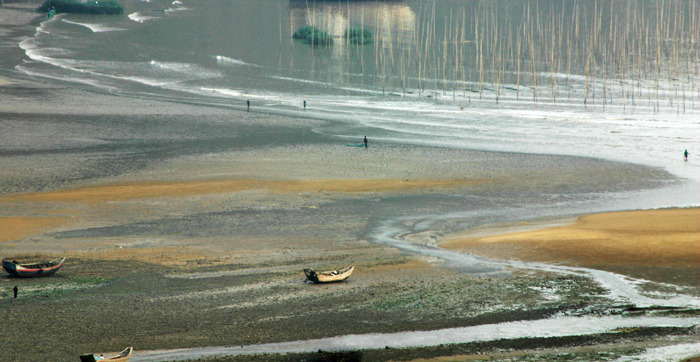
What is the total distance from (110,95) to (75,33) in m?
42.4

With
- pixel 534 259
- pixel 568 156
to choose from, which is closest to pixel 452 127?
pixel 568 156

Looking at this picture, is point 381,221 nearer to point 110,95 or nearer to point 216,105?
point 216,105

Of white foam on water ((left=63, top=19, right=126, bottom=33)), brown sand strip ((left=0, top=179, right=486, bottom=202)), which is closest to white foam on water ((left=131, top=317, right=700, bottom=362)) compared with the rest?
brown sand strip ((left=0, top=179, right=486, bottom=202))

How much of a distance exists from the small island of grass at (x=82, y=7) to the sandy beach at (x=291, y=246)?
2913 inches

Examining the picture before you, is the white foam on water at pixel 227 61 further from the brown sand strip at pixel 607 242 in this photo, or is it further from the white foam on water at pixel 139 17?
the brown sand strip at pixel 607 242

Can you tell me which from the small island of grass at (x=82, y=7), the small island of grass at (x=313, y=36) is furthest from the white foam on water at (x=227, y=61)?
the small island of grass at (x=82, y=7)

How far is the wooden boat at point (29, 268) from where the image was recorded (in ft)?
53.4

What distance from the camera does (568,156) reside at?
35750 millimetres

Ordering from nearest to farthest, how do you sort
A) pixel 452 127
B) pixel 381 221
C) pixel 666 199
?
pixel 381 221 → pixel 666 199 → pixel 452 127

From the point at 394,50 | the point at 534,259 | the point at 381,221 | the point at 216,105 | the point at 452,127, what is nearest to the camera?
the point at 534,259

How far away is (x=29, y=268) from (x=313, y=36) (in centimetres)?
7212

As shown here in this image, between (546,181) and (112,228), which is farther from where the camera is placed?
(546,181)

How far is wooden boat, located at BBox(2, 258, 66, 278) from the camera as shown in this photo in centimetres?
1627

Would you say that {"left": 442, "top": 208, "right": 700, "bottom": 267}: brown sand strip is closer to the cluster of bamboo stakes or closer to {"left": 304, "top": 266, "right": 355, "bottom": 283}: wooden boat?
{"left": 304, "top": 266, "right": 355, "bottom": 283}: wooden boat
